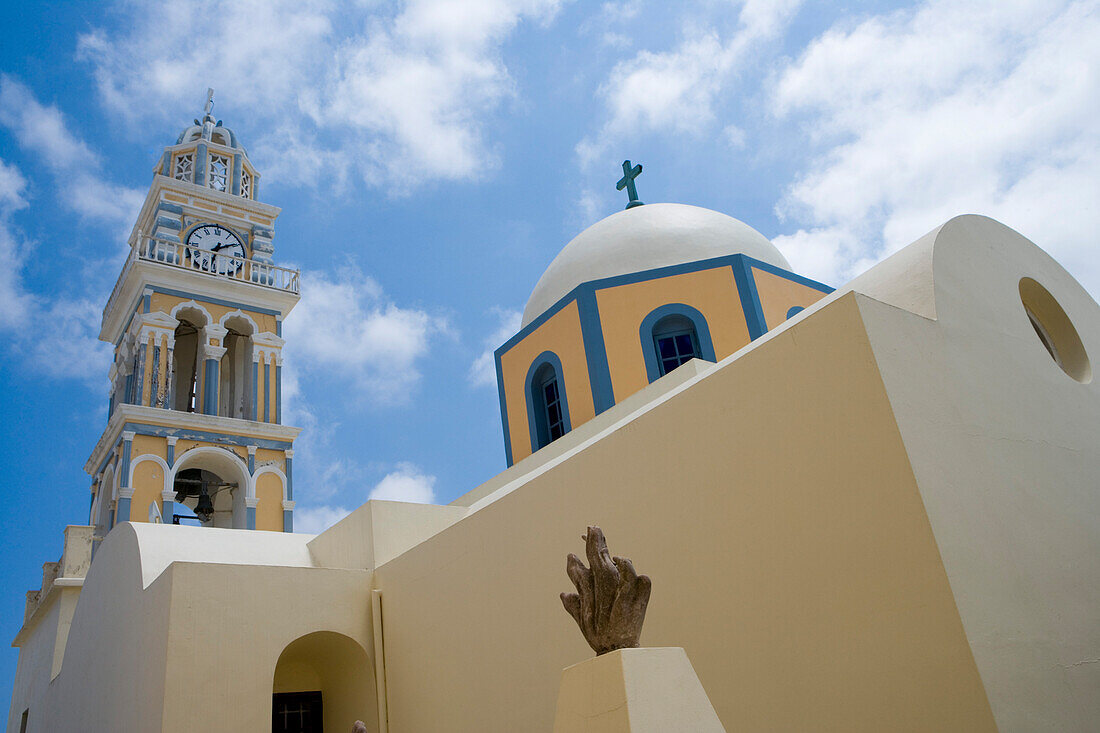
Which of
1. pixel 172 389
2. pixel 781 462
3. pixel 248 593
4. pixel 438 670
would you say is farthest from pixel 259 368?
pixel 781 462

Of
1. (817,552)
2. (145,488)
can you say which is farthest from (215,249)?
(817,552)

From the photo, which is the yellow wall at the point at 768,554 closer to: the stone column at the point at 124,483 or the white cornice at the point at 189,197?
the stone column at the point at 124,483

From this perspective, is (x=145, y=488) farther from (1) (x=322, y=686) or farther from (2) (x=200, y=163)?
(2) (x=200, y=163)

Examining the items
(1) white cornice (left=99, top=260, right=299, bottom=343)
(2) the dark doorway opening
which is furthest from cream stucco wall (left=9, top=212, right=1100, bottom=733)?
(1) white cornice (left=99, top=260, right=299, bottom=343)

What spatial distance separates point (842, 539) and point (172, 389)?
1245 centimetres

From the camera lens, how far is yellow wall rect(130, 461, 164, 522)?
1230 centimetres

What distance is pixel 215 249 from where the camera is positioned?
15438 mm

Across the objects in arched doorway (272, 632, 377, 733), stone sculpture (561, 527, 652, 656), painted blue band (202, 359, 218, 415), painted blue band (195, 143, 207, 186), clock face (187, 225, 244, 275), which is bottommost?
stone sculpture (561, 527, 652, 656)

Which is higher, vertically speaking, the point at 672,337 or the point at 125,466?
the point at 125,466

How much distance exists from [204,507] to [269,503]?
1.32 meters

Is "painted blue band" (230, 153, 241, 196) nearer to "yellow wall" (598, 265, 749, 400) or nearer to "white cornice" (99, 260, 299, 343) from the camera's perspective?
"white cornice" (99, 260, 299, 343)

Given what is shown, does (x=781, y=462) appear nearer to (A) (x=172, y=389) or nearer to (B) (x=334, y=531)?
(B) (x=334, y=531)

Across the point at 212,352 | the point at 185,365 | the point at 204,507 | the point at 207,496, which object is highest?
the point at 185,365

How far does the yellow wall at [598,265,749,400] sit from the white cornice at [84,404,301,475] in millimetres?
7322
